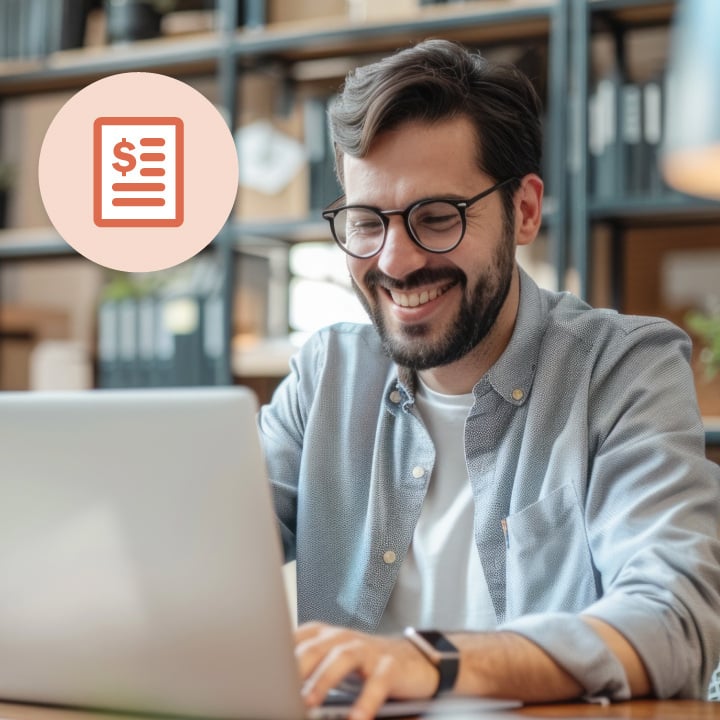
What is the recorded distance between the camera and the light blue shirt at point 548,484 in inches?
39.7

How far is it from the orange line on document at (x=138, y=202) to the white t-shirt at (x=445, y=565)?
6.44 ft

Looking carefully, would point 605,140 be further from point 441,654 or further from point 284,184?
point 441,654

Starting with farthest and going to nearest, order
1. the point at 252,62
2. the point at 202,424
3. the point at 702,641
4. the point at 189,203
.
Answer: the point at 189,203 → the point at 252,62 → the point at 702,641 → the point at 202,424

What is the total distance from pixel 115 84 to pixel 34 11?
305mm

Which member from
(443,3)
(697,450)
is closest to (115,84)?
(443,3)

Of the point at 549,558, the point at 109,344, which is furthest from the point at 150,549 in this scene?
the point at 109,344

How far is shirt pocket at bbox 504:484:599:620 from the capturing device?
4.07 feet

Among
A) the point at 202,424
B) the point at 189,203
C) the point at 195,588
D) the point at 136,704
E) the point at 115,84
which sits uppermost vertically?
the point at 115,84

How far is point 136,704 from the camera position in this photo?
85cm

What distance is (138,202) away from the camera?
3146 mm

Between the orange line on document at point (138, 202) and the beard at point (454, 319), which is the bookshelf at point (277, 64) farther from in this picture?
the beard at point (454, 319)

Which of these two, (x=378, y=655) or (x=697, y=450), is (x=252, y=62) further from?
(x=378, y=655)

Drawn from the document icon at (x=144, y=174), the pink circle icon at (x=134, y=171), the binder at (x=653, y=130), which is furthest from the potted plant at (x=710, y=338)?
the document icon at (x=144, y=174)

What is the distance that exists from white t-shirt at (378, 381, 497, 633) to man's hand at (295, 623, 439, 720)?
0.44 m
